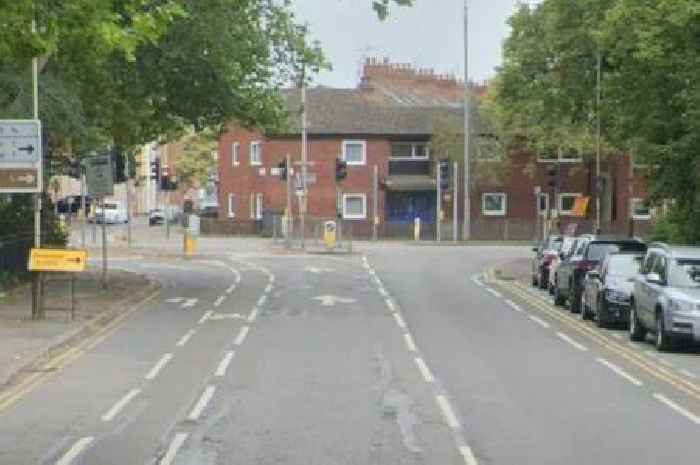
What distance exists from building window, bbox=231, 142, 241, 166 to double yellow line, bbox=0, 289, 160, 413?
5520cm

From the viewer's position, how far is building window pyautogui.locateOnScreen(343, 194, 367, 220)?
75.7 metres

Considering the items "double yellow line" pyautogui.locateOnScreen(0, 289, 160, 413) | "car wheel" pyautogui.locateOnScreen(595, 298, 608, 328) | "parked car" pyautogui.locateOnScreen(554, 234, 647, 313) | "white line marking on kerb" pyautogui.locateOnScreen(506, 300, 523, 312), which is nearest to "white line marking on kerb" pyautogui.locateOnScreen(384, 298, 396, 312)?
"white line marking on kerb" pyautogui.locateOnScreen(506, 300, 523, 312)

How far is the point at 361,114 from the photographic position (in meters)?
77.2

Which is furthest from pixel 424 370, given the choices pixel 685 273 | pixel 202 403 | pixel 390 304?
pixel 390 304

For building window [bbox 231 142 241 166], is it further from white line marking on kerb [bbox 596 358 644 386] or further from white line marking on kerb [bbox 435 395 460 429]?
white line marking on kerb [bbox 435 395 460 429]

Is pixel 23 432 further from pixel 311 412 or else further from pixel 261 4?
pixel 261 4

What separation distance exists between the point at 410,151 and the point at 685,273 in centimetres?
5592

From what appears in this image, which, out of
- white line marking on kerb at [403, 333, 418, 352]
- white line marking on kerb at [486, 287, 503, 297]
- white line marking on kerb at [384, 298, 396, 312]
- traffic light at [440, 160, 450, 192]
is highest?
traffic light at [440, 160, 450, 192]

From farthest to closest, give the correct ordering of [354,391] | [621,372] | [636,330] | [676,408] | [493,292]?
[493,292] < [636,330] < [621,372] < [354,391] < [676,408]

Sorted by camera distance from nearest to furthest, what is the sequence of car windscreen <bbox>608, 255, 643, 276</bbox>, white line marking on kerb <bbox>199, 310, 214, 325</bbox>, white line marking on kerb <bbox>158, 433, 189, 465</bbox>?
white line marking on kerb <bbox>158, 433, 189, 465</bbox> → white line marking on kerb <bbox>199, 310, 214, 325</bbox> → car windscreen <bbox>608, 255, 643, 276</bbox>

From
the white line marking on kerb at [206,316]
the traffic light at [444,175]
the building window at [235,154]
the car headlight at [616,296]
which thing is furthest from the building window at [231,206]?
the car headlight at [616,296]

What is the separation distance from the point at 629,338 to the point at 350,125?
54319mm

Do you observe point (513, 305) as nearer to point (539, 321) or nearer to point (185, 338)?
point (539, 321)

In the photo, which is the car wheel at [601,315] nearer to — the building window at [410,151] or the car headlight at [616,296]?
the car headlight at [616,296]
